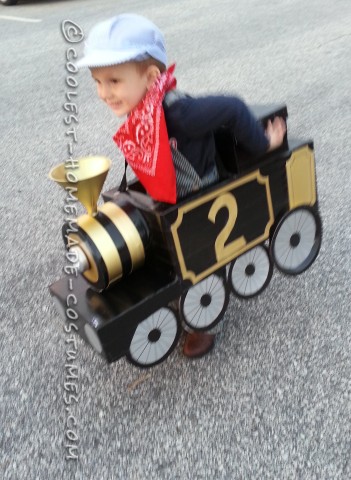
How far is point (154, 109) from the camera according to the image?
89 centimetres

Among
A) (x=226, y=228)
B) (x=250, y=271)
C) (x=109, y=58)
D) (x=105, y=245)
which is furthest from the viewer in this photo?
(x=250, y=271)

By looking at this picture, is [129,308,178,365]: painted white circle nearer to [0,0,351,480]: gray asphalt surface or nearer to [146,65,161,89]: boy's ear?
[0,0,351,480]: gray asphalt surface

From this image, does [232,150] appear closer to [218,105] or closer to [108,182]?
[218,105]

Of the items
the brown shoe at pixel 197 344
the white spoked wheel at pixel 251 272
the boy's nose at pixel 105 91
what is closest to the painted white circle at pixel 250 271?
the white spoked wheel at pixel 251 272

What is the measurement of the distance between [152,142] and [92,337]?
0.38 metres

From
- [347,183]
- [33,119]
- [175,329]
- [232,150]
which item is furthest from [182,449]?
[33,119]

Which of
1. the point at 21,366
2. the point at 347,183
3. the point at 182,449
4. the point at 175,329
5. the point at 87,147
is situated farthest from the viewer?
the point at 87,147

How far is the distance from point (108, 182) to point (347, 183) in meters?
0.88

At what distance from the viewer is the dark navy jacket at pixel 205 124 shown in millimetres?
908

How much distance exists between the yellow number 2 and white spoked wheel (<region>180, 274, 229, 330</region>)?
6cm

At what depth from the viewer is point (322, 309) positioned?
121 centimetres

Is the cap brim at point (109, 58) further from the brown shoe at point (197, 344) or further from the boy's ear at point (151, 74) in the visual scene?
the brown shoe at point (197, 344)

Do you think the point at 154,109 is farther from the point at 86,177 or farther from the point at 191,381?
the point at 191,381

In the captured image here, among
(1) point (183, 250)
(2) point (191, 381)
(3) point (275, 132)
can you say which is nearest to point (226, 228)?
(1) point (183, 250)
